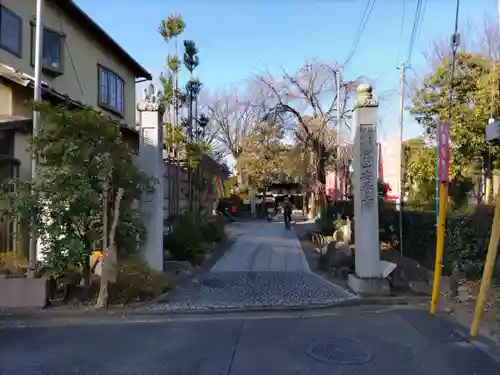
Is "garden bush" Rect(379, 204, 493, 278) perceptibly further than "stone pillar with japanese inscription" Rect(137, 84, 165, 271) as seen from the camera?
No

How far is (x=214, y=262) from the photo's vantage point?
43.5 ft

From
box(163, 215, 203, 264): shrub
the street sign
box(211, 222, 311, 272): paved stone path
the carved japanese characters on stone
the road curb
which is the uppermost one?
the carved japanese characters on stone

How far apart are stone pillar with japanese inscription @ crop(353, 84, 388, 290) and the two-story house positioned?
6193mm

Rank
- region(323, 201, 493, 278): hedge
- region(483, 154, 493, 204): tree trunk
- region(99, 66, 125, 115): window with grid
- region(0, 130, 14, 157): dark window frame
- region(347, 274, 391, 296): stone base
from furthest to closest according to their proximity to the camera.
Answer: region(99, 66, 125, 115): window with grid, region(483, 154, 493, 204): tree trunk, region(0, 130, 14, 157): dark window frame, region(323, 201, 493, 278): hedge, region(347, 274, 391, 296): stone base

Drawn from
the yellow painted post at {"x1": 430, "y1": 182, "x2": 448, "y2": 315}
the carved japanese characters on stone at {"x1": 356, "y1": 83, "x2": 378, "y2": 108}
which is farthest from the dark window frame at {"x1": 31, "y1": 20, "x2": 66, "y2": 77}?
the yellow painted post at {"x1": 430, "y1": 182, "x2": 448, "y2": 315}

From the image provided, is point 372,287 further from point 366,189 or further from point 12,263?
point 12,263

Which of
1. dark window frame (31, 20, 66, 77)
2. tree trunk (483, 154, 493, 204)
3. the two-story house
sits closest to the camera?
the two-story house

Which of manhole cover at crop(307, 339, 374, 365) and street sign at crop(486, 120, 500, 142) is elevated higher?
street sign at crop(486, 120, 500, 142)

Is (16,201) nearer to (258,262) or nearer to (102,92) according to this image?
(258,262)

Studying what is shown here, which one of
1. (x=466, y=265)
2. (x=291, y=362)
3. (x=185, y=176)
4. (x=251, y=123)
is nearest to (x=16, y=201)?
(x=291, y=362)

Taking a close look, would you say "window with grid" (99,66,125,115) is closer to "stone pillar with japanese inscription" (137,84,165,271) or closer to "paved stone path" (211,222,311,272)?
"paved stone path" (211,222,311,272)

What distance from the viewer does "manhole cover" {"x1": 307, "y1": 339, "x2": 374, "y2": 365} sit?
5508mm

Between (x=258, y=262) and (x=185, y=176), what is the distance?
5.58 metres

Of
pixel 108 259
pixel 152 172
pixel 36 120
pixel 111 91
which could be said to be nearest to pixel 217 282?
pixel 152 172
